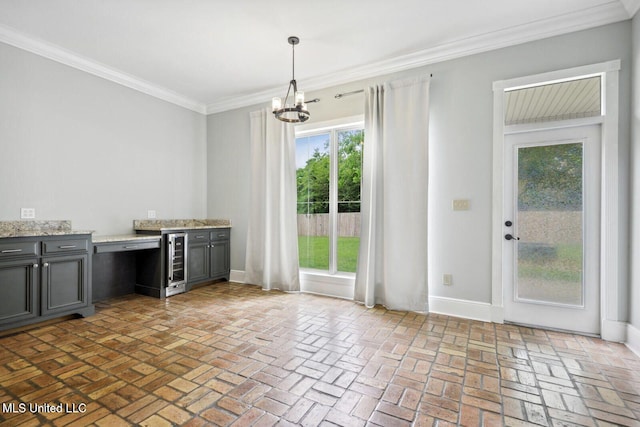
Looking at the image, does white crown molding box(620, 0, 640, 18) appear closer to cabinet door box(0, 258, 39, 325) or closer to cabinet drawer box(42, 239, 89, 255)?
cabinet drawer box(42, 239, 89, 255)

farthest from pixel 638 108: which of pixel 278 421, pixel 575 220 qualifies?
pixel 278 421

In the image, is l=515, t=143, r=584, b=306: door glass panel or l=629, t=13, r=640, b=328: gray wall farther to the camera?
l=515, t=143, r=584, b=306: door glass panel

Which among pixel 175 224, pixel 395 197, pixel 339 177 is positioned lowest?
pixel 175 224

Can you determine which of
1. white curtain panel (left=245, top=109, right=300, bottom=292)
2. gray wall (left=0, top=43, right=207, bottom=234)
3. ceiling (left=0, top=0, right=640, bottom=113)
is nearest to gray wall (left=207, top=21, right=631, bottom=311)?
ceiling (left=0, top=0, right=640, bottom=113)

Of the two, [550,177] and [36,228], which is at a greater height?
[550,177]

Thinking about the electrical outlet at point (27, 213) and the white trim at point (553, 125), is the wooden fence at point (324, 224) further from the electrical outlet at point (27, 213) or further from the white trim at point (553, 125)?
the electrical outlet at point (27, 213)

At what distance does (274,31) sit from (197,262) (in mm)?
3271

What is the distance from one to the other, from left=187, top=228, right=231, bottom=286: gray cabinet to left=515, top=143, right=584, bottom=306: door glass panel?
4.09m

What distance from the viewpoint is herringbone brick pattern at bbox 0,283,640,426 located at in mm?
1728

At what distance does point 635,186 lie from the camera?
262cm

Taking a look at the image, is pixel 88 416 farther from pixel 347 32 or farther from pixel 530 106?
pixel 530 106

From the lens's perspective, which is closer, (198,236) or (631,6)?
(631,6)

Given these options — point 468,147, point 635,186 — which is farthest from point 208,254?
point 635,186

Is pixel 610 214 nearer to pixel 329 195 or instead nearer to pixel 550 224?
pixel 550 224
